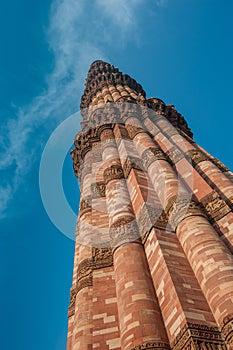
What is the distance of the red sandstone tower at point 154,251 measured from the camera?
6383 mm

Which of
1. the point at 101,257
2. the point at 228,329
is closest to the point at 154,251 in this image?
the point at 101,257

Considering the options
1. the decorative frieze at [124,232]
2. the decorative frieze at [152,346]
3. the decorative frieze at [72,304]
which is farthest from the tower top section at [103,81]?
the decorative frieze at [152,346]

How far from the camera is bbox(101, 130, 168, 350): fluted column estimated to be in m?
6.47

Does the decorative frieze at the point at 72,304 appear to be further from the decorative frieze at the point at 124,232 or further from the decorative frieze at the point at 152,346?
the decorative frieze at the point at 152,346

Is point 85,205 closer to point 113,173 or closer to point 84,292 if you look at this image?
point 113,173

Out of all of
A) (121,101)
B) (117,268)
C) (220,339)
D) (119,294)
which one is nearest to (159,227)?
(117,268)

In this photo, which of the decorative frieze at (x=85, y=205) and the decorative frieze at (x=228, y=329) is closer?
the decorative frieze at (x=228, y=329)

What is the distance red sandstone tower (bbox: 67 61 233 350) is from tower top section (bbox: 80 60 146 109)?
12.6 m

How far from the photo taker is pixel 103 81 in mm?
29688

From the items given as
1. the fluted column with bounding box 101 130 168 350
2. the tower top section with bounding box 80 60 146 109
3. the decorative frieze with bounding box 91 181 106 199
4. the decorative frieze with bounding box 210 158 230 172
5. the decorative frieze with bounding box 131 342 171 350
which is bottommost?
the decorative frieze with bounding box 131 342 171 350

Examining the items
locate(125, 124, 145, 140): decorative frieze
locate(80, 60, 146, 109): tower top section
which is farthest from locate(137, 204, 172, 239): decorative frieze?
locate(80, 60, 146, 109): tower top section

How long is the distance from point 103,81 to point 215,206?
71.9 ft

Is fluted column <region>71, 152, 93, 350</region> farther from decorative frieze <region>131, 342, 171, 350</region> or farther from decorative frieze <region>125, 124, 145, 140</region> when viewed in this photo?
decorative frieze <region>125, 124, 145, 140</region>

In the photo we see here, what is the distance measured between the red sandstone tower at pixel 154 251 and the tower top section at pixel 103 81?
41.4 ft
